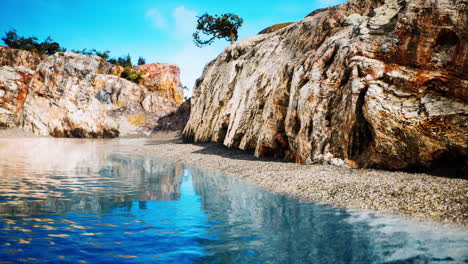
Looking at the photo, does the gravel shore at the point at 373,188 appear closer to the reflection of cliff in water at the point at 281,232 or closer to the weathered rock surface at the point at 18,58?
the reflection of cliff in water at the point at 281,232

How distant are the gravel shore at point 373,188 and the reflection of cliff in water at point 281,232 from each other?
1.02 metres

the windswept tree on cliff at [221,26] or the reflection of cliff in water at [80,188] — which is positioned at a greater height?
the windswept tree on cliff at [221,26]

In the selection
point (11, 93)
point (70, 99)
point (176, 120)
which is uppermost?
point (11, 93)

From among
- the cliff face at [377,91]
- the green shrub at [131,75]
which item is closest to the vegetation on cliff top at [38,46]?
the green shrub at [131,75]

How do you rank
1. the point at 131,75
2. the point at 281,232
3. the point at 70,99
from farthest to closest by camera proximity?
the point at 131,75 < the point at 70,99 < the point at 281,232

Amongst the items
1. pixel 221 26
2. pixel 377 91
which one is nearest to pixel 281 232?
pixel 377 91

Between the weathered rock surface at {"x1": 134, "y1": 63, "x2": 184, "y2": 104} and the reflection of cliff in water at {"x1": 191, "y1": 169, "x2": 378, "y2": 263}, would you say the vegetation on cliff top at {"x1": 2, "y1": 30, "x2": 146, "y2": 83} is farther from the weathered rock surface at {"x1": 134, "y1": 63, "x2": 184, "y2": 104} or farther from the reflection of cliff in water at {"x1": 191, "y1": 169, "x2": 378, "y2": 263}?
the reflection of cliff in water at {"x1": 191, "y1": 169, "x2": 378, "y2": 263}

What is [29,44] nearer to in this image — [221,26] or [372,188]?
[221,26]

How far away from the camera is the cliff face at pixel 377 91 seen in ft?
33.6

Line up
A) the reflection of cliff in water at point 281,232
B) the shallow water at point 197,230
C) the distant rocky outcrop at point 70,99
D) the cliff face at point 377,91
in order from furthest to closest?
the distant rocky outcrop at point 70,99, the cliff face at point 377,91, the reflection of cliff in water at point 281,232, the shallow water at point 197,230

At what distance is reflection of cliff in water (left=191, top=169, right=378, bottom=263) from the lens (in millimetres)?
4727

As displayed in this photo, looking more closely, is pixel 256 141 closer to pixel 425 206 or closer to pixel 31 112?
pixel 425 206

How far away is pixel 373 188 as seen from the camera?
862cm

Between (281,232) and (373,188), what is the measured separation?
411 cm
